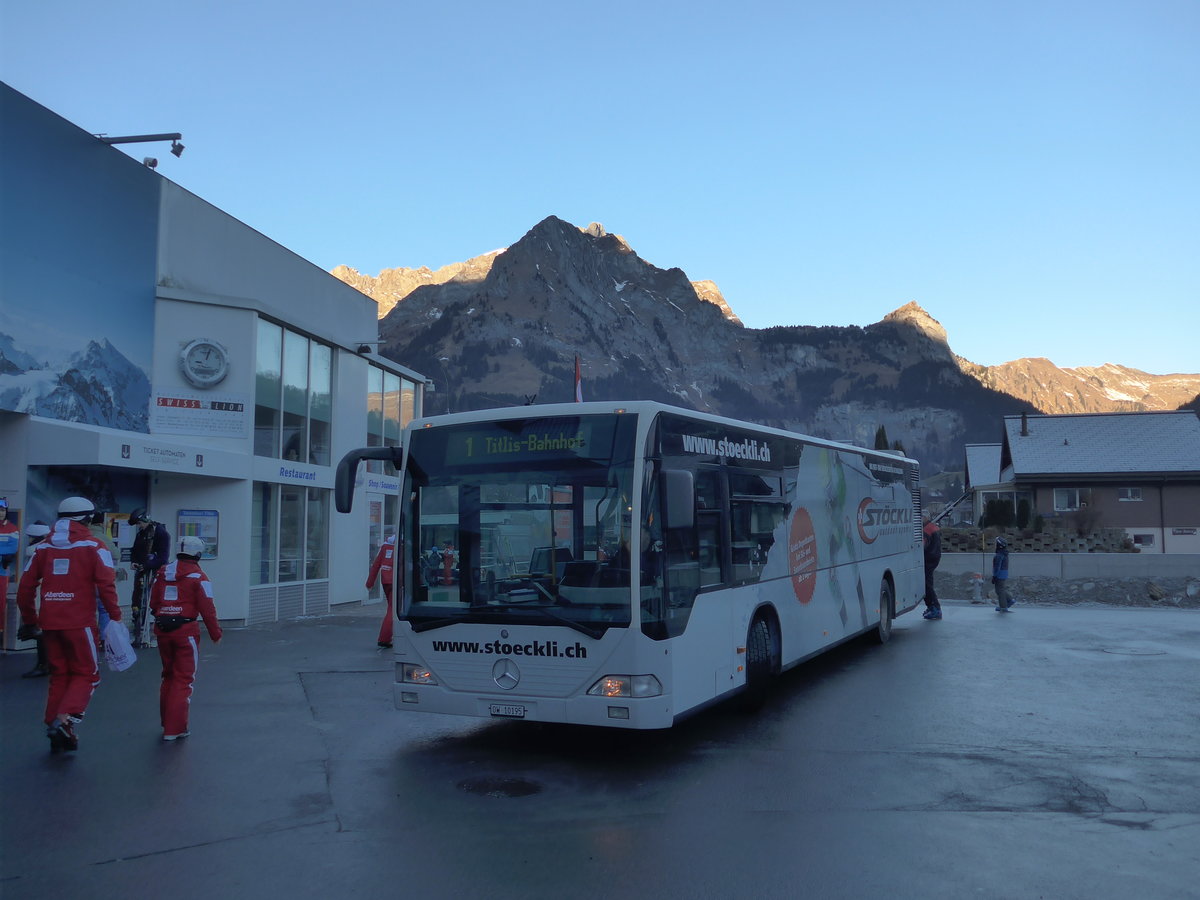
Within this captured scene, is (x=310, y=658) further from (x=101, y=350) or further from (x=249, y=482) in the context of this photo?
(x=101, y=350)

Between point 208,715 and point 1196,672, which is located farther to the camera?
point 1196,672

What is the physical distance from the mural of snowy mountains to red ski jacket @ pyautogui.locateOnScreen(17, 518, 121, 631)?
21.0 ft

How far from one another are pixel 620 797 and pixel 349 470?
3338mm

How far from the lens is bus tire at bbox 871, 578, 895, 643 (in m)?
14.5

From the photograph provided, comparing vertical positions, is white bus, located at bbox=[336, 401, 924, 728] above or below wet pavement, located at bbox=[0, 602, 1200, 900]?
above

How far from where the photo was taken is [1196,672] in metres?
11.9

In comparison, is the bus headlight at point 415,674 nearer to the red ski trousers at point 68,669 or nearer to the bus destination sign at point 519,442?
the bus destination sign at point 519,442

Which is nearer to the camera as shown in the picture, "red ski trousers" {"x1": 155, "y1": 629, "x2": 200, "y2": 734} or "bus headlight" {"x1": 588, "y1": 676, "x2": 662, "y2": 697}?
"bus headlight" {"x1": 588, "y1": 676, "x2": 662, "y2": 697}

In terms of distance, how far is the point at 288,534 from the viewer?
739 inches

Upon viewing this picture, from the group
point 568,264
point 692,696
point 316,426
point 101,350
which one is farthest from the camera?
point 568,264

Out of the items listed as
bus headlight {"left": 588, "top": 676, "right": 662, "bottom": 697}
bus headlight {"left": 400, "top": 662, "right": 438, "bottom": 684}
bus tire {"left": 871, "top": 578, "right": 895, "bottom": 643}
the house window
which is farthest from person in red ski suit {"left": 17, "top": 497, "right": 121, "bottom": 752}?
the house window

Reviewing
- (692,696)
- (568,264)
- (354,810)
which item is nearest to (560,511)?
(692,696)

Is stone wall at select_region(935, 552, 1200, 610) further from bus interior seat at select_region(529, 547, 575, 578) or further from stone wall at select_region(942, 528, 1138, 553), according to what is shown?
bus interior seat at select_region(529, 547, 575, 578)

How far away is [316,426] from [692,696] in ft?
46.3
